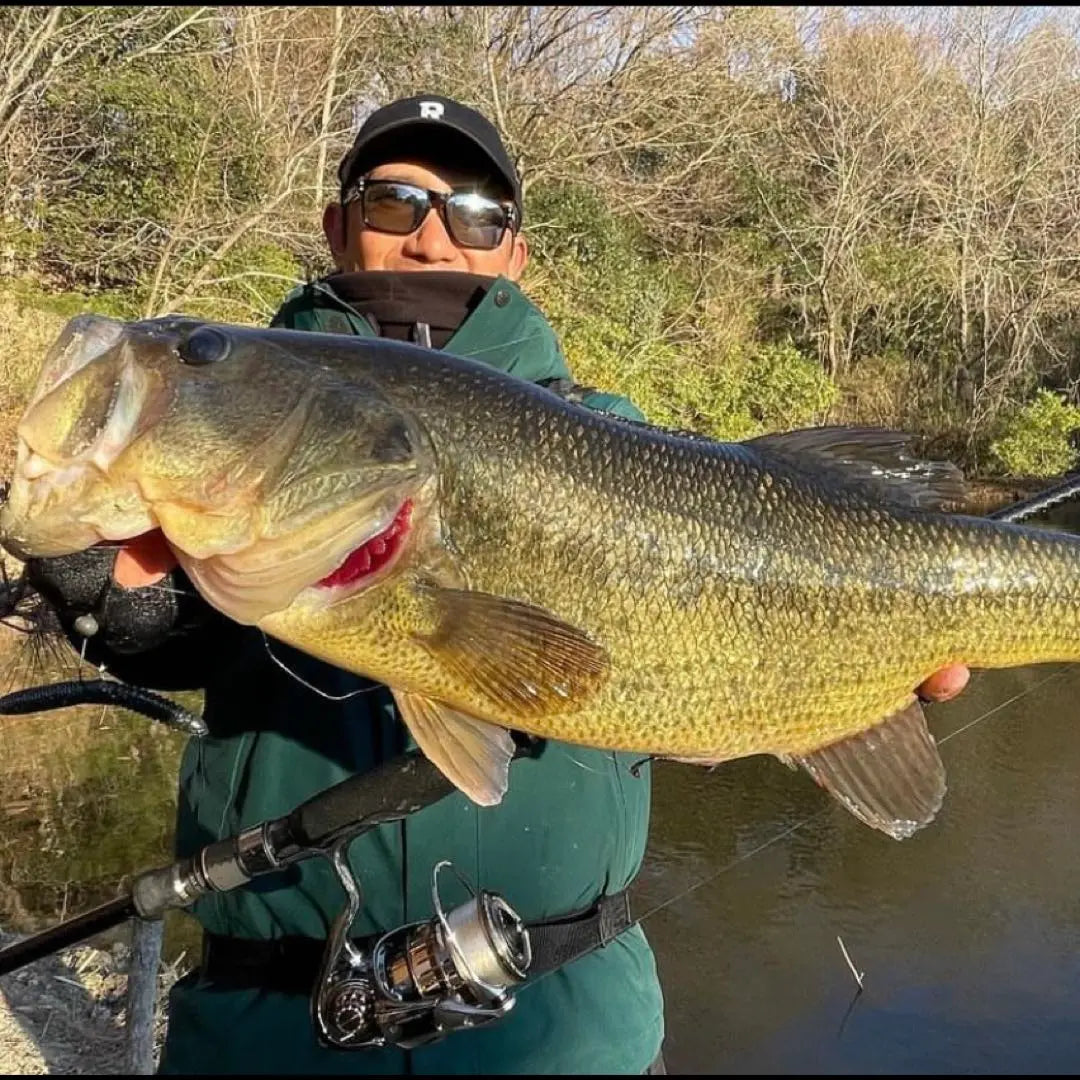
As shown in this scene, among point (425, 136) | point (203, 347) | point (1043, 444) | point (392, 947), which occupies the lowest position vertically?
point (1043, 444)

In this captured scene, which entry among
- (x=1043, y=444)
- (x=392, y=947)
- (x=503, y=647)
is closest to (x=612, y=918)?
(x=392, y=947)

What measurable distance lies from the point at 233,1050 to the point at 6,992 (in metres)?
4.21

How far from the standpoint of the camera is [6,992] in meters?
5.44

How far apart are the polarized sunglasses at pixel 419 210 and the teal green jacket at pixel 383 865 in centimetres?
109

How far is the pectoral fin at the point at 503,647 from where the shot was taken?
6.29 feet

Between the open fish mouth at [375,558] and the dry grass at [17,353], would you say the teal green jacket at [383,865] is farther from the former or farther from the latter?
the dry grass at [17,353]

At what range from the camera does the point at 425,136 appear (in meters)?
2.71

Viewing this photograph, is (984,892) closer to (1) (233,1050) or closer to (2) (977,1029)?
(2) (977,1029)

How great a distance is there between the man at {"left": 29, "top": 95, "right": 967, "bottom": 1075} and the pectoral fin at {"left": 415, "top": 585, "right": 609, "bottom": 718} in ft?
1.06

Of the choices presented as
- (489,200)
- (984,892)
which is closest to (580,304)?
(984,892)

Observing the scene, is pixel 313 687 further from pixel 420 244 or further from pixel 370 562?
pixel 420 244

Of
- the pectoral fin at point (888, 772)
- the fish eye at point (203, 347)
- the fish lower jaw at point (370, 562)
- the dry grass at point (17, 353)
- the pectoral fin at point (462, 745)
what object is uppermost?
the fish eye at point (203, 347)

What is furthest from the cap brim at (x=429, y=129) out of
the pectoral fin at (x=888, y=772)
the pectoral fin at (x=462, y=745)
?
the pectoral fin at (x=888, y=772)

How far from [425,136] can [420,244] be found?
0.30m
